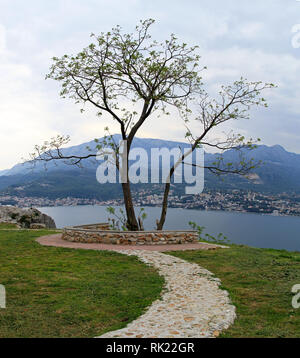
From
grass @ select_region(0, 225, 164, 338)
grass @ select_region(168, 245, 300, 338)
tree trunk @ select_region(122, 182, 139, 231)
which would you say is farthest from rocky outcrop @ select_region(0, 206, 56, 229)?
grass @ select_region(168, 245, 300, 338)

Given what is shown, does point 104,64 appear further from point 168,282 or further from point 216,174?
point 168,282

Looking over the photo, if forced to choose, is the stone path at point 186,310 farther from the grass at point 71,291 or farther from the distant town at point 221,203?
the distant town at point 221,203

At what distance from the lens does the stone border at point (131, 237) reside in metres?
16.4

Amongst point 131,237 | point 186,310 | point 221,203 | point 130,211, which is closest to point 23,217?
point 130,211

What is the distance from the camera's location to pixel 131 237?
16.3m

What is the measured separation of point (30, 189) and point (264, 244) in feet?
322

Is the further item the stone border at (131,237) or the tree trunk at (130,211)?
the tree trunk at (130,211)

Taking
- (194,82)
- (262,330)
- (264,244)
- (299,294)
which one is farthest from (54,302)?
(264,244)

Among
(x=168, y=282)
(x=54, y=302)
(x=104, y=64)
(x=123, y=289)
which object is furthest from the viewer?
(x=104, y=64)

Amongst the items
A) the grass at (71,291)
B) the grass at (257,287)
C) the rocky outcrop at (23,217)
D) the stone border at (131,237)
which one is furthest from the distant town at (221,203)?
the grass at (71,291)

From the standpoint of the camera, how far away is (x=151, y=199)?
73562mm

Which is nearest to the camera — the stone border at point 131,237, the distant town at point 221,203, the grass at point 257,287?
the grass at point 257,287

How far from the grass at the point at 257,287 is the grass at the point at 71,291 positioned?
2.00 meters
